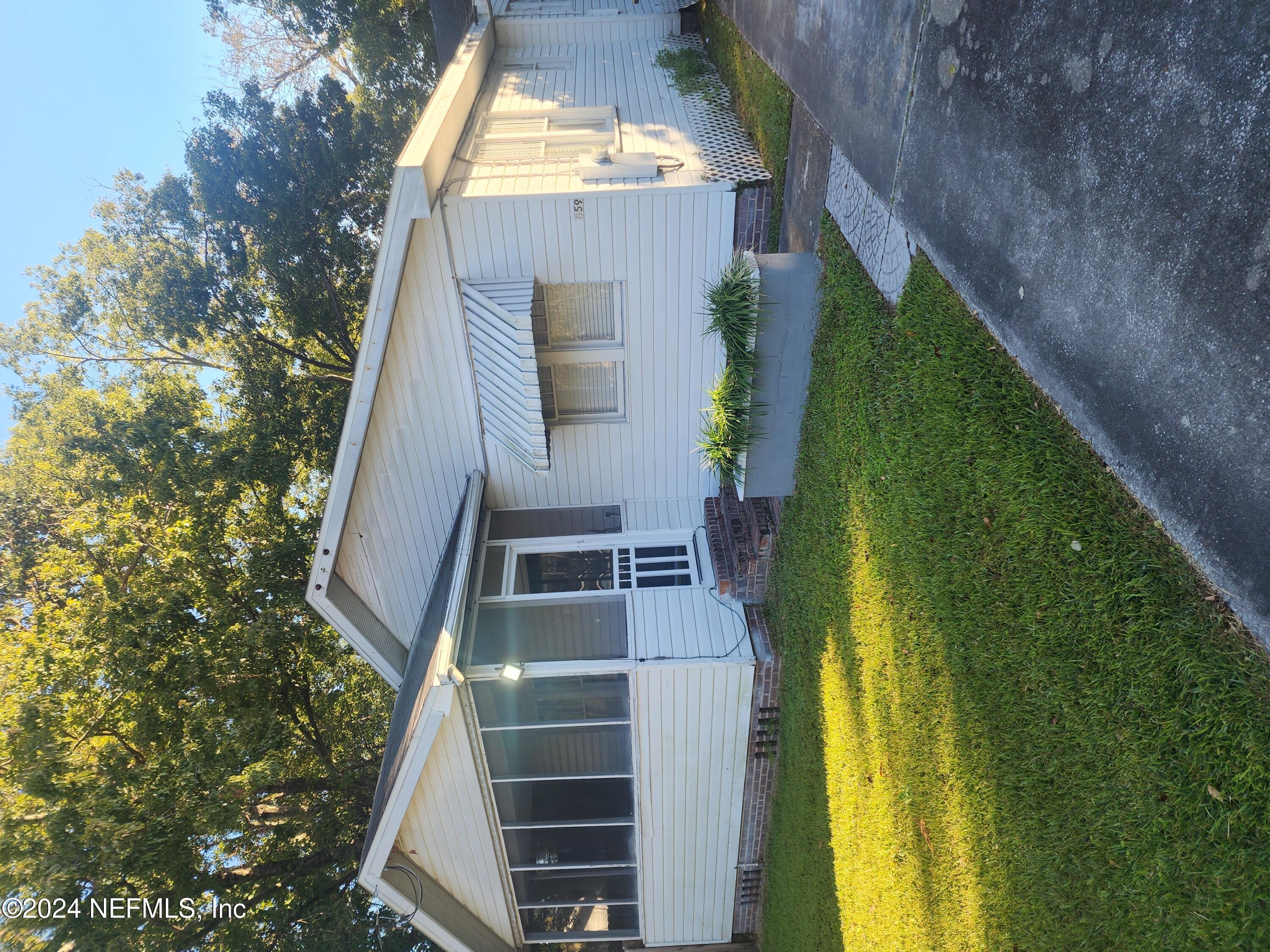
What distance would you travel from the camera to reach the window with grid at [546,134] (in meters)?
6.72

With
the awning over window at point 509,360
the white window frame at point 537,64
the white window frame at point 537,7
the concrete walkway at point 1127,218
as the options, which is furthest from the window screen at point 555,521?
the white window frame at point 537,7

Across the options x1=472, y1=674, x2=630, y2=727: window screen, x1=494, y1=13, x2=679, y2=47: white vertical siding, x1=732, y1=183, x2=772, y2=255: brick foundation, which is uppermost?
x1=494, y1=13, x2=679, y2=47: white vertical siding

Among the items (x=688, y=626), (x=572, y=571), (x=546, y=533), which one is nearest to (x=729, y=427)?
(x=688, y=626)

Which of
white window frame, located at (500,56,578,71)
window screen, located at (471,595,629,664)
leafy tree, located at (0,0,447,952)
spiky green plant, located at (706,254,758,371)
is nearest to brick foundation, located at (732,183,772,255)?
spiky green plant, located at (706,254,758,371)

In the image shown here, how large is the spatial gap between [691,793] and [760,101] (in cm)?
729

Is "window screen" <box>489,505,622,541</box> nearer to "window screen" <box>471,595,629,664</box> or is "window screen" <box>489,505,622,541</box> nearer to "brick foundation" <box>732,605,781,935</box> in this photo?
"window screen" <box>471,595,629,664</box>

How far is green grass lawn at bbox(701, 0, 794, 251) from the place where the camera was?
19.2ft

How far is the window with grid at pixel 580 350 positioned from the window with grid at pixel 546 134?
4.73 feet

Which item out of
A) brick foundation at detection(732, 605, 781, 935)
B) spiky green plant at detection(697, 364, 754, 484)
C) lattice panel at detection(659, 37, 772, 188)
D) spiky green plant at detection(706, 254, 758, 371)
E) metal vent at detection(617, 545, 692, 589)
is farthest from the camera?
metal vent at detection(617, 545, 692, 589)

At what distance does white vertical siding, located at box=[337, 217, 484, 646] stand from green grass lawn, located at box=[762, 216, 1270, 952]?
340cm

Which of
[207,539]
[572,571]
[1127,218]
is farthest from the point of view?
[207,539]

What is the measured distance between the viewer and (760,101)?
21.5 ft

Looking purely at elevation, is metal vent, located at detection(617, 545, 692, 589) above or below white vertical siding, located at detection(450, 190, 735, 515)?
below

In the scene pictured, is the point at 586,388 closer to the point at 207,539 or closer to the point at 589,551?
the point at 589,551
